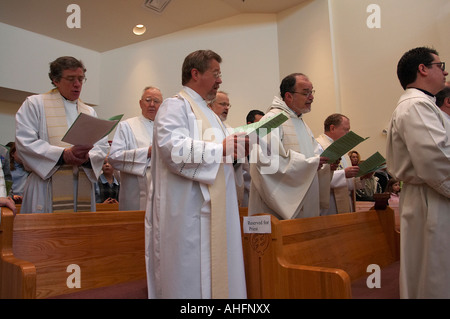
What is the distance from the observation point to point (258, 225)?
2461 mm

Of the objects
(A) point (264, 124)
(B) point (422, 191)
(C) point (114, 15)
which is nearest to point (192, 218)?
(A) point (264, 124)

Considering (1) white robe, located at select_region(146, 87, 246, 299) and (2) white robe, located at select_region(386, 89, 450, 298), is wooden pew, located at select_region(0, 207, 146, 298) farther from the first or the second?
(2) white robe, located at select_region(386, 89, 450, 298)

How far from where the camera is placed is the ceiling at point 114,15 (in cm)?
710

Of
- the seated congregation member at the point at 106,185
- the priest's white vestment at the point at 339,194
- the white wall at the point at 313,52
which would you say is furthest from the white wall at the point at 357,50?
the seated congregation member at the point at 106,185

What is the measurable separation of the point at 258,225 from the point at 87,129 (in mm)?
1275

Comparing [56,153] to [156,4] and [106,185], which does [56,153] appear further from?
[156,4]

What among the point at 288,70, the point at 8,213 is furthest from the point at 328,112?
the point at 8,213

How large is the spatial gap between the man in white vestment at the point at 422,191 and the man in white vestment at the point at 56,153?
84.4 inches

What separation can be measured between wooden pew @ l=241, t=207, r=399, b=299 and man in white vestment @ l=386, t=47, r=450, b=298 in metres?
0.42

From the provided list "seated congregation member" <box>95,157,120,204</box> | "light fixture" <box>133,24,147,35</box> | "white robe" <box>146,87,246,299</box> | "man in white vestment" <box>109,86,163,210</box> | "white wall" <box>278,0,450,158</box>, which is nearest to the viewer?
"white robe" <box>146,87,246,299</box>

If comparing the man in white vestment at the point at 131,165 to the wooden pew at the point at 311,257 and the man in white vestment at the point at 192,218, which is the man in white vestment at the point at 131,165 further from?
the wooden pew at the point at 311,257

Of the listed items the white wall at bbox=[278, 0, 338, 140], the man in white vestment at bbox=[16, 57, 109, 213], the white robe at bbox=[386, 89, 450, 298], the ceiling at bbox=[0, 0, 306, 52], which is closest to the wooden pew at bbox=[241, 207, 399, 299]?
the white robe at bbox=[386, 89, 450, 298]

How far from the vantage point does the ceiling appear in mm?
7098

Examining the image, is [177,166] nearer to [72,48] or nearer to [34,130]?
[34,130]
